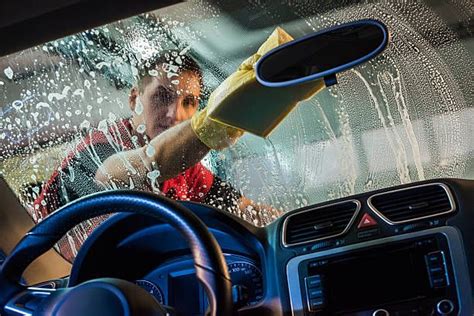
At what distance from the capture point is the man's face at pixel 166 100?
2178 millimetres

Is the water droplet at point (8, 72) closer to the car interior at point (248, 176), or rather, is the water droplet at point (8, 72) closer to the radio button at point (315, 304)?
the car interior at point (248, 176)

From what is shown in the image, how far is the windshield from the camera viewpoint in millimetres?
1872

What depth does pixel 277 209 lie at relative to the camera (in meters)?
1.86

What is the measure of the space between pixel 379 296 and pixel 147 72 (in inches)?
68.9

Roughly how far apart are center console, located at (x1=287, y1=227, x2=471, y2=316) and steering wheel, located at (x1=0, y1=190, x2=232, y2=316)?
0.16 metres

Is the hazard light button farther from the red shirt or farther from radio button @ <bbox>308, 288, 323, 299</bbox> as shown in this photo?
the red shirt

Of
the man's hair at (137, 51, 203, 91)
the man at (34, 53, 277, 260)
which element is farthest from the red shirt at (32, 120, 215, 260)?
the man's hair at (137, 51, 203, 91)

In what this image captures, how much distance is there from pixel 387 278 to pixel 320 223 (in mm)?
93

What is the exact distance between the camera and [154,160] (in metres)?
2.15

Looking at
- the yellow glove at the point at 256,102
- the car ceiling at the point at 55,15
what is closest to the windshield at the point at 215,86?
the car ceiling at the point at 55,15

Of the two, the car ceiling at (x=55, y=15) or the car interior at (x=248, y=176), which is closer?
the car interior at (x=248, y=176)

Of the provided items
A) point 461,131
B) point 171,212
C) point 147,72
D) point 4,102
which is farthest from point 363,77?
point 171,212

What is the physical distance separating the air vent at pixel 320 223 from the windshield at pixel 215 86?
3.14 ft

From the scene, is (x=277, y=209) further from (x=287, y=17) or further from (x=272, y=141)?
(x=287, y=17)
